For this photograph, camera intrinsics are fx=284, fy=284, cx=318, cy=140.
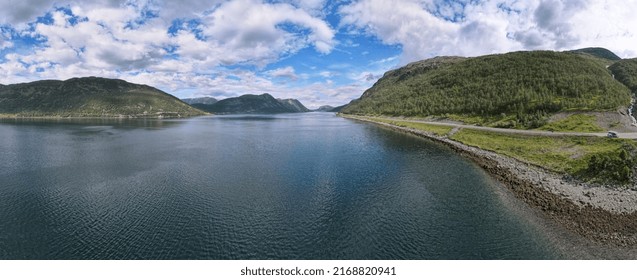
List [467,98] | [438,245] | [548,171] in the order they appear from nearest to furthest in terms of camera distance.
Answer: [438,245] → [548,171] → [467,98]

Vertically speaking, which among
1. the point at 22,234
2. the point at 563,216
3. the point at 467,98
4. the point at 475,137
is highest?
the point at 467,98

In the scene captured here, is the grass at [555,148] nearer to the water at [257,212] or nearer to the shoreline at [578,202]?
the shoreline at [578,202]

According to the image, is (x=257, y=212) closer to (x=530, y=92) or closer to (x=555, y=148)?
(x=555, y=148)

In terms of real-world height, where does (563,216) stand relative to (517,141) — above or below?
below

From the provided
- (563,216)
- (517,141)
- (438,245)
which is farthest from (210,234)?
(517,141)

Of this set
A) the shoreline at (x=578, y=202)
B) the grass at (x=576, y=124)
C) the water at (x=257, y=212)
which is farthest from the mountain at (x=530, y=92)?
the water at (x=257, y=212)

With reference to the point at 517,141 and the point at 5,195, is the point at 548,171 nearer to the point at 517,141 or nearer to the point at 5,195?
the point at 517,141

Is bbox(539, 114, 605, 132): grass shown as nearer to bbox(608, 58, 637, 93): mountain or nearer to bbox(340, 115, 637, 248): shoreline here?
bbox(340, 115, 637, 248): shoreline
